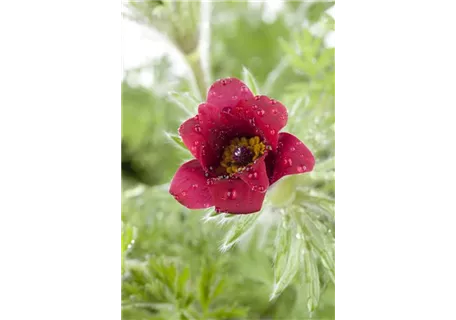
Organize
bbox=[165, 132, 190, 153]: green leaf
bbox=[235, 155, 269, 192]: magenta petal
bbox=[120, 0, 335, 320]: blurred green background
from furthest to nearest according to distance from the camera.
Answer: bbox=[120, 0, 335, 320]: blurred green background, bbox=[165, 132, 190, 153]: green leaf, bbox=[235, 155, 269, 192]: magenta petal

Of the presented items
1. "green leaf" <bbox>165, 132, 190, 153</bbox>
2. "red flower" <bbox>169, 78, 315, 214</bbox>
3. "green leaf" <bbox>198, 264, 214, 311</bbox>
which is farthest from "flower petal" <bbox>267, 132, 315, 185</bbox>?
"green leaf" <bbox>198, 264, 214, 311</bbox>

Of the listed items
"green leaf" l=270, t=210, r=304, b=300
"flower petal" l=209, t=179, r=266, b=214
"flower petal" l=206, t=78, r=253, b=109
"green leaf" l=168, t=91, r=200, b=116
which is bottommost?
"green leaf" l=270, t=210, r=304, b=300

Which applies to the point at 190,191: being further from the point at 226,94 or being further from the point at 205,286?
the point at 205,286

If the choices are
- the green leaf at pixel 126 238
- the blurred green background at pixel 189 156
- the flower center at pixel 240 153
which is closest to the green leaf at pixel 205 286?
the blurred green background at pixel 189 156

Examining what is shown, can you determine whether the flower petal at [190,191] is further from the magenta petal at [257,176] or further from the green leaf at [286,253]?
the green leaf at [286,253]

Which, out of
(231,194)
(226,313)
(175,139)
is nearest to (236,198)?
(231,194)

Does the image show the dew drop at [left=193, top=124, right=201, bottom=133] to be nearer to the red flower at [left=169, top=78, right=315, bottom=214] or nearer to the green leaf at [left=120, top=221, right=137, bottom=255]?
the red flower at [left=169, top=78, right=315, bottom=214]
